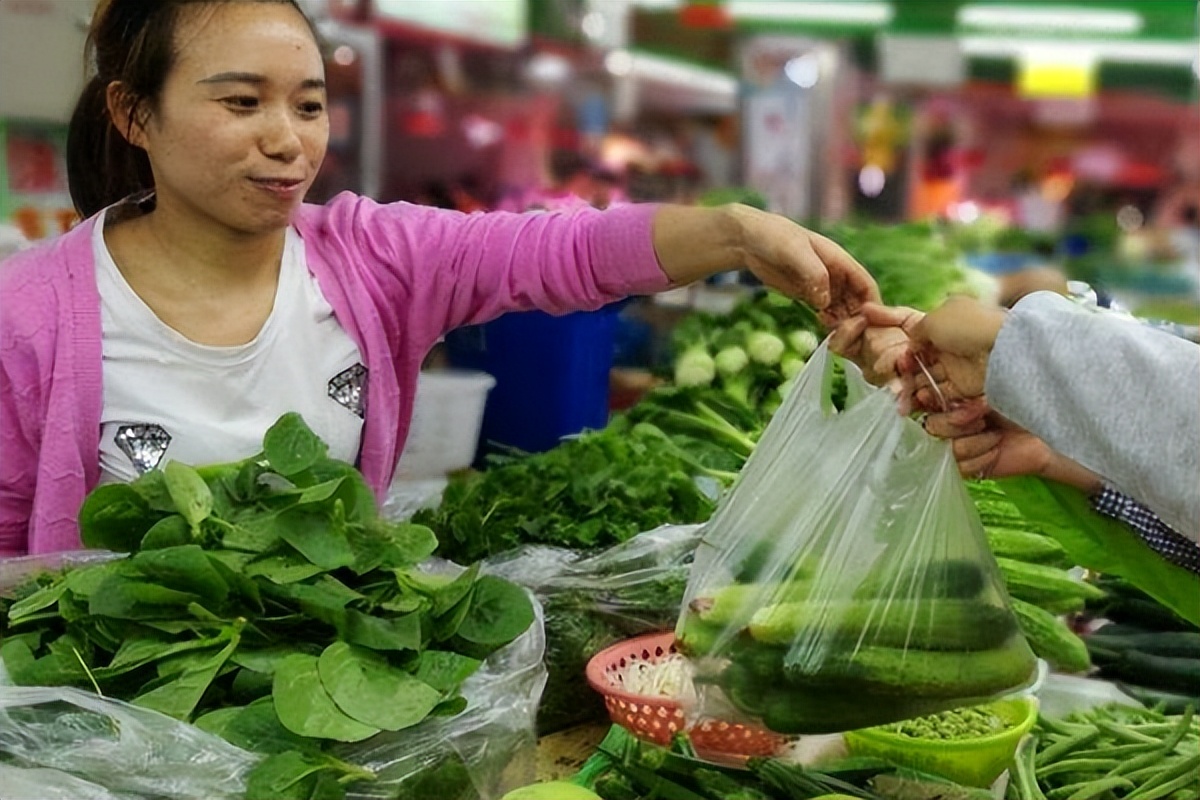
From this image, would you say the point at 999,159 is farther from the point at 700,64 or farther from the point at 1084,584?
the point at 1084,584

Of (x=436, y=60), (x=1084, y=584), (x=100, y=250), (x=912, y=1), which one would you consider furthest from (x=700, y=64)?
(x=100, y=250)

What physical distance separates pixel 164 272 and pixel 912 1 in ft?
32.1

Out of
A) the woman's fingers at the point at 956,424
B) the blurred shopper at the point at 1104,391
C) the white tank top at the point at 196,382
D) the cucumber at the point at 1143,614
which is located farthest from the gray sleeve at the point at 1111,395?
the cucumber at the point at 1143,614

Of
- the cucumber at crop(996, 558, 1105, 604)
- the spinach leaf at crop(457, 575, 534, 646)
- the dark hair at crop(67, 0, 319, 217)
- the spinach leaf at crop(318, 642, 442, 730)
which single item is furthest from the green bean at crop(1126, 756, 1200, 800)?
→ the dark hair at crop(67, 0, 319, 217)

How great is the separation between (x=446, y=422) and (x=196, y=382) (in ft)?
2.00

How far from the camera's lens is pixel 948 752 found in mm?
1469

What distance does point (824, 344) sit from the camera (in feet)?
4.70

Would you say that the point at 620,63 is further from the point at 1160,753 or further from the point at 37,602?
the point at 37,602

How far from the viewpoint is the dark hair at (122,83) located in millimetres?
1376

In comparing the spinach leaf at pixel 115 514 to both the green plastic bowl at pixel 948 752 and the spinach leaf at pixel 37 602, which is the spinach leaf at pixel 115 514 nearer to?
the spinach leaf at pixel 37 602

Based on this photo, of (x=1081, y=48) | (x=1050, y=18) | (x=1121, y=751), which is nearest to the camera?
(x=1121, y=751)

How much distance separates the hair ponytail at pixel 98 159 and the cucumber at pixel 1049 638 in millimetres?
1380

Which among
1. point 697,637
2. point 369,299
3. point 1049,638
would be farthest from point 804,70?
point 697,637

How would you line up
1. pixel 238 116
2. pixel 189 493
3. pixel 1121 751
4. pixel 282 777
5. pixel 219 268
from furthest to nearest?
pixel 1121 751
pixel 219 268
pixel 238 116
pixel 189 493
pixel 282 777
